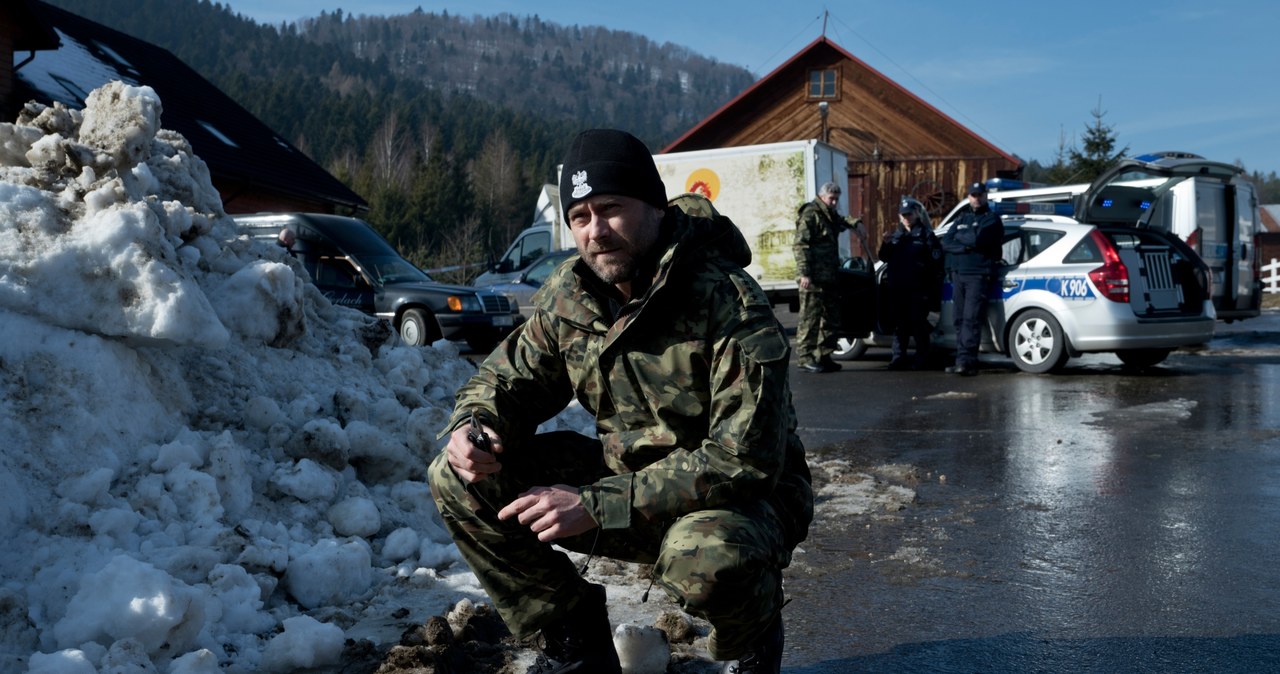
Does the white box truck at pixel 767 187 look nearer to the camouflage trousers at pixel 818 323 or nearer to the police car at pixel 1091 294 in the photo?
the camouflage trousers at pixel 818 323

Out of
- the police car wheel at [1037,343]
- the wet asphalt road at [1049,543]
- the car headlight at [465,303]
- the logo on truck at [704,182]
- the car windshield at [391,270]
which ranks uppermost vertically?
the logo on truck at [704,182]

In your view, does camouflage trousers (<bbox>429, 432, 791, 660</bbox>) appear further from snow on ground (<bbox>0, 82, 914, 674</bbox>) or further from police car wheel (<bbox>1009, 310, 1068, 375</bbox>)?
police car wheel (<bbox>1009, 310, 1068, 375</bbox>)

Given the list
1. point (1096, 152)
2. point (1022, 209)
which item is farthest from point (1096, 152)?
point (1022, 209)

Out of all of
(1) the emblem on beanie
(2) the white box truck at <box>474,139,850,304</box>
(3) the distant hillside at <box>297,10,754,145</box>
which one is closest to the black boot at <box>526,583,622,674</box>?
(1) the emblem on beanie

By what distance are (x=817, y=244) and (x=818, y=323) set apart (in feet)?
3.12

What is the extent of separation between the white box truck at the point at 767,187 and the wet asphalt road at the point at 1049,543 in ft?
27.7

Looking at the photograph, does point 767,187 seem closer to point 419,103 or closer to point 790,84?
point 790,84

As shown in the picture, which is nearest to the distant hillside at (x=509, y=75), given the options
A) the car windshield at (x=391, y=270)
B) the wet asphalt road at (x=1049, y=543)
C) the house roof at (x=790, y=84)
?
the house roof at (x=790, y=84)

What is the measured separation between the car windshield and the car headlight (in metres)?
0.70

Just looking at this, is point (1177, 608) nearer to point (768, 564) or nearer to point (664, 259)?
point (768, 564)

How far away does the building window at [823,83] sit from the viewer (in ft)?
117

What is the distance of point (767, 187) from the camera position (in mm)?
18312

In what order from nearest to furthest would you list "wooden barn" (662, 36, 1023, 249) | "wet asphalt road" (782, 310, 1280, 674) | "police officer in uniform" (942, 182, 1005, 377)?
1. "wet asphalt road" (782, 310, 1280, 674)
2. "police officer in uniform" (942, 182, 1005, 377)
3. "wooden barn" (662, 36, 1023, 249)

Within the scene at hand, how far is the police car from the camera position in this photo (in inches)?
440
